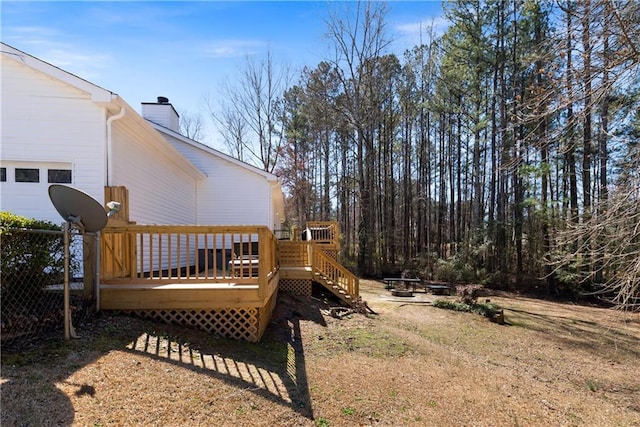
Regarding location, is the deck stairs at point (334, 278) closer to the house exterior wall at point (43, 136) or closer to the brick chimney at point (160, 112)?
the house exterior wall at point (43, 136)

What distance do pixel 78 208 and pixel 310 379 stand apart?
3642 millimetres

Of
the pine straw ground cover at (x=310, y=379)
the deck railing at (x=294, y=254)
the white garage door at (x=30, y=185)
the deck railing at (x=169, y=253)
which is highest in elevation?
the white garage door at (x=30, y=185)

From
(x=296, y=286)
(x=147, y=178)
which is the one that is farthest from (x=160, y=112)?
(x=296, y=286)

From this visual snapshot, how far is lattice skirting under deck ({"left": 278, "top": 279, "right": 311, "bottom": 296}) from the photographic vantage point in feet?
34.1

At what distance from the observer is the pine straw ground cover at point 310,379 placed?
3219 mm

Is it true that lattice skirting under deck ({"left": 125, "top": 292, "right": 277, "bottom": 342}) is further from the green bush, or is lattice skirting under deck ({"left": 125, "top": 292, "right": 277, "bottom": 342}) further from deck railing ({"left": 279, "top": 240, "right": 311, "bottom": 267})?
deck railing ({"left": 279, "top": 240, "right": 311, "bottom": 267})

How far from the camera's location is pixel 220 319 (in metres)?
5.43

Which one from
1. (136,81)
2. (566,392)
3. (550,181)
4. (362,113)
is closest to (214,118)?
(362,113)

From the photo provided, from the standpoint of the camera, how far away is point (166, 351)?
4.40 m

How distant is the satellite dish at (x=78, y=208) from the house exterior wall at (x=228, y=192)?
9.09 m


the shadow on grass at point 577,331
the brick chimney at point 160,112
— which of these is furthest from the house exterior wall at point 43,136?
the shadow on grass at point 577,331

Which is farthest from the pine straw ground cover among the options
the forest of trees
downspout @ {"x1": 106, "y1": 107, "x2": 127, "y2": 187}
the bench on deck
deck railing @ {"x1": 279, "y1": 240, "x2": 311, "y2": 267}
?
the bench on deck

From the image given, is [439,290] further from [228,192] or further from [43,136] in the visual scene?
[43,136]

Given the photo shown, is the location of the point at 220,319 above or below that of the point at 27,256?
below
